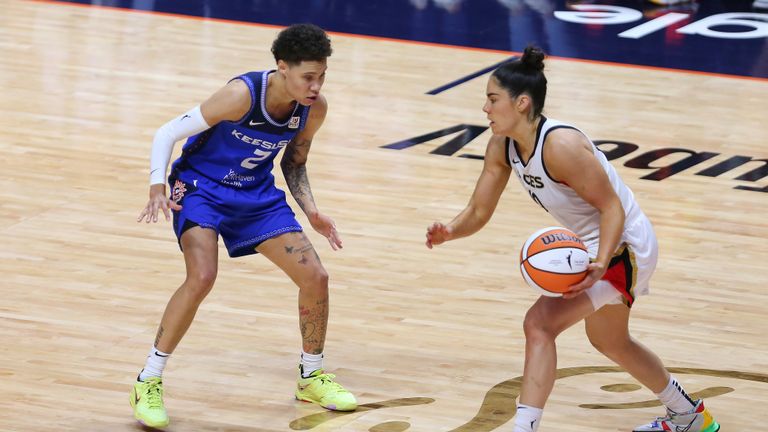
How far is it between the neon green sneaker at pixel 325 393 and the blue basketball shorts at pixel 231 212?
0.55 meters

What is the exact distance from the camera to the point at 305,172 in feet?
17.5

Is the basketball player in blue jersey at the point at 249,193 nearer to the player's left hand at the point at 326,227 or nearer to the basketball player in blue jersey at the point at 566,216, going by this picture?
the player's left hand at the point at 326,227

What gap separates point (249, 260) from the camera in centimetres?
707

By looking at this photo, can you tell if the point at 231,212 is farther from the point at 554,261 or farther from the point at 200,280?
the point at 554,261

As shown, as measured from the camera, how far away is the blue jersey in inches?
196

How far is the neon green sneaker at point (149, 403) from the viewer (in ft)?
15.8

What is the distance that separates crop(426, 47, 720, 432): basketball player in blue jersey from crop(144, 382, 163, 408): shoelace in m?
1.30

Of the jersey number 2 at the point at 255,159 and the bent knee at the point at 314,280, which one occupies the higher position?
the jersey number 2 at the point at 255,159

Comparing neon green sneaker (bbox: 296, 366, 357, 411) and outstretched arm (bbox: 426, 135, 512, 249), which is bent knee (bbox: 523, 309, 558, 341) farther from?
neon green sneaker (bbox: 296, 366, 357, 411)

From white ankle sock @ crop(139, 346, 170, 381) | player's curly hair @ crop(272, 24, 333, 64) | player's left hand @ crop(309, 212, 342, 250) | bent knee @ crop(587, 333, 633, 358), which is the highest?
player's curly hair @ crop(272, 24, 333, 64)

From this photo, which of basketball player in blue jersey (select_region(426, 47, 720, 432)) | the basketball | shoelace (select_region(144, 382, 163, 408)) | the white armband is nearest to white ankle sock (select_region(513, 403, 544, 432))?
basketball player in blue jersey (select_region(426, 47, 720, 432))

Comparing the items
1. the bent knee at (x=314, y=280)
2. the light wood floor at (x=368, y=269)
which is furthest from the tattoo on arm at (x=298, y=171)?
the light wood floor at (x=368, y=269)

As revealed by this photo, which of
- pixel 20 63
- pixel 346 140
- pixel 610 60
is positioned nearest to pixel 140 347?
pixel 346 140

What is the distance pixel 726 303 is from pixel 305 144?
2455mm
